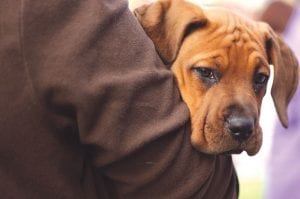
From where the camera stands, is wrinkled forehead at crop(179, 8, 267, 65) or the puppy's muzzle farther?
wrinkled forehead at crop(179, 8, 267, 65)

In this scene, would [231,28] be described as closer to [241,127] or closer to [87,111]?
[241,127]

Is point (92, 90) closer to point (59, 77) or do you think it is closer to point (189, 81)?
point (59, 77)

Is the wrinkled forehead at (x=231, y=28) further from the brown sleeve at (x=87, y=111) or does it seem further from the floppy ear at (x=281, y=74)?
the brown sleeve at (x=87, y=111)

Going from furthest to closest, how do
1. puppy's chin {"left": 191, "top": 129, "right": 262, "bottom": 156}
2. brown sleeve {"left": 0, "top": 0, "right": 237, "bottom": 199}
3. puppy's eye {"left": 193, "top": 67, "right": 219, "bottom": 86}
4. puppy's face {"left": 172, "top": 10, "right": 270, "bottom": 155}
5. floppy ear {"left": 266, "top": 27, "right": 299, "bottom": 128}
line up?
floppy ear {"left": 266, "top": 27, "right": 299, "bottom": 128} < puppy's eye {"left": 193, "top": 67, "right": 219, "bottom": 86} < puppy's face {"left": 172, "top": 10, "right": 270, "bottom": 155} < puppy's chin {"left": 191, "top": 129, "right": 262, "bottom": 156} < brown sleeve {"left": 0, "top": 0, "right": 237, "bottom": 199}

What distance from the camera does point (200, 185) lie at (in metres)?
1.15

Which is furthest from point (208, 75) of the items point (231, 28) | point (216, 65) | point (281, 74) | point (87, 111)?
point (87, 111)

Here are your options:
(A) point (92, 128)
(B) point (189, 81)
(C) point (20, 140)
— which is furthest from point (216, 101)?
(C) point (20, 140)

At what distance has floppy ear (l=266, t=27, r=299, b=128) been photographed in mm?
1530

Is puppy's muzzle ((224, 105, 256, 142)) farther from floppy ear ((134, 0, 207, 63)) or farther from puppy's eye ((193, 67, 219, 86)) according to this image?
floppy ear ((134, 0, 207, 63))

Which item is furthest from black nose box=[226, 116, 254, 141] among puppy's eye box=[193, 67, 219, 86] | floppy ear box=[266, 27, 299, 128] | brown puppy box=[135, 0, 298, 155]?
floppy ear box=[266, 27, 299, 128]

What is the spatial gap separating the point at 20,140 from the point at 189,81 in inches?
19.7

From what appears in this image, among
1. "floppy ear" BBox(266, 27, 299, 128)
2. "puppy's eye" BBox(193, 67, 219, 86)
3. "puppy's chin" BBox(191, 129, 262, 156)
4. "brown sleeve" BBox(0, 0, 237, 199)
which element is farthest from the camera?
"floppy ear" BBox(266, 27, 299, 128)

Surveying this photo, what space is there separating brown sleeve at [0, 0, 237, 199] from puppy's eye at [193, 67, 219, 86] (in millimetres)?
244

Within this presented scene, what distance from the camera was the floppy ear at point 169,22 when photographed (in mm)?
1357
